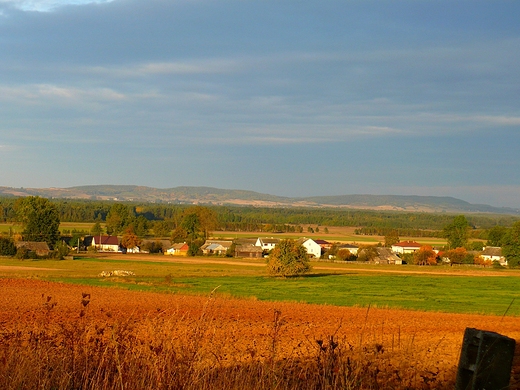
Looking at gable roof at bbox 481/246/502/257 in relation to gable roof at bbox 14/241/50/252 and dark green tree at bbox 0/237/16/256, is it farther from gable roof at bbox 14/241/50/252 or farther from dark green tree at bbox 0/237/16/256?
dark green tree at bbox 0/237/16/256

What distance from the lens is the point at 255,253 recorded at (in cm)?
11025

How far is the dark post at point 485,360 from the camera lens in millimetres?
4074

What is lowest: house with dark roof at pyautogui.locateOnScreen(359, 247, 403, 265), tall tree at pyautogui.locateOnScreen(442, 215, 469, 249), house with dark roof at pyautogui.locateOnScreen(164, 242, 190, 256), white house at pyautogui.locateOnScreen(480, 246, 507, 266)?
house with dark roof at pyautogui.locateOnScreen(164, 242, 190, 256)

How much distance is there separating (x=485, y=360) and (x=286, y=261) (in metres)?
60.6

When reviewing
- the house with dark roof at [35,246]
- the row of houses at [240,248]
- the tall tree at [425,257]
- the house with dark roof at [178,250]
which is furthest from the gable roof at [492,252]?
the house with dark roof at [35,246]

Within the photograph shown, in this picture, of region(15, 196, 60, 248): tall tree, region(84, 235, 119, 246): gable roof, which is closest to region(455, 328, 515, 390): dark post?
region(15, 196, 60, 248): tall tree

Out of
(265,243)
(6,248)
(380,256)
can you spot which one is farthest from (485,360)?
(265,243)

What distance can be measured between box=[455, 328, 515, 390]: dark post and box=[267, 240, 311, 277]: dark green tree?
2368 inches

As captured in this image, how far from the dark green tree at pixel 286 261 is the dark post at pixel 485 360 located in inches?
2368

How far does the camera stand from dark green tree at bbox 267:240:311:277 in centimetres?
6412

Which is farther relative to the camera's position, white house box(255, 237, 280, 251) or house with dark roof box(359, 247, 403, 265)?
white house box(255, 237, 280, 251)

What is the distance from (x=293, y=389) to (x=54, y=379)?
7.53ft

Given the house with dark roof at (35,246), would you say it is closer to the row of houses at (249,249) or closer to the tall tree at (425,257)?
the row of houses at (249,249)

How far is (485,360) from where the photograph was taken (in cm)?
415
